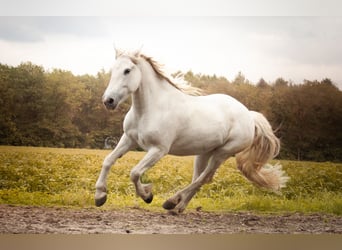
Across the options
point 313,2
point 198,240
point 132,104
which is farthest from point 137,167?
point 313,2

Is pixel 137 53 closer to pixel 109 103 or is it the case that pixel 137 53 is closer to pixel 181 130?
pixel 109 103

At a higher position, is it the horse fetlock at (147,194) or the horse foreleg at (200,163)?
the horse foreleg at (200,163)

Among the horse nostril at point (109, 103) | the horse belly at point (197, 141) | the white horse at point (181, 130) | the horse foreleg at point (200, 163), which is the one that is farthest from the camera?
the horse foreleg at point (200, 163)

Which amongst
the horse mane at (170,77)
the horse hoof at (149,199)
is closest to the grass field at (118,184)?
the horse hoof at (149,199)

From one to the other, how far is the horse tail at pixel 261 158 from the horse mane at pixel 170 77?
54cm

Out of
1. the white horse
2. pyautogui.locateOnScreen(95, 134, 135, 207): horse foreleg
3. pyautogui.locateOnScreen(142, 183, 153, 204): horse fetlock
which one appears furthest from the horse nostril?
pyautogui.locateOnScreen(142, 183, 153, 204): horse fetlock

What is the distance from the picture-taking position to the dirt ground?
405cm

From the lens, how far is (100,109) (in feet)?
13.8

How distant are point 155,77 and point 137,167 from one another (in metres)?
0.71

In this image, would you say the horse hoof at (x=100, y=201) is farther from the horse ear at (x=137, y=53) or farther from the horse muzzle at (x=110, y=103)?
the horse ear at (x=137, y=53)

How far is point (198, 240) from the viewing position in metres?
4.21

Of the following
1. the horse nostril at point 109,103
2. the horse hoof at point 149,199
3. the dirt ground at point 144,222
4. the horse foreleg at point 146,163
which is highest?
the horse nostril at point 109,103

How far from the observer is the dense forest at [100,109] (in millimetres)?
4188

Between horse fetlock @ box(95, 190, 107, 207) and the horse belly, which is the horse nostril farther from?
horse fetlock @ box(95, 190, 107, 207)
